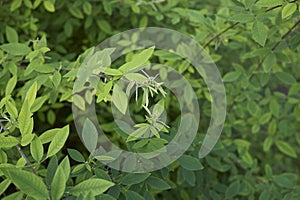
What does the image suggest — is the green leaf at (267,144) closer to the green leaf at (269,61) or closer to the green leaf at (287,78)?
the green leaf at (287,78)

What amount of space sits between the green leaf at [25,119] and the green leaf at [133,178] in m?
0.18

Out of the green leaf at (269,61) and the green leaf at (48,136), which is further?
the green leaf at (269,61)

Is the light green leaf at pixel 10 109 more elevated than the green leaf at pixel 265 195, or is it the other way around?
the light green leaf at pixel 10 109

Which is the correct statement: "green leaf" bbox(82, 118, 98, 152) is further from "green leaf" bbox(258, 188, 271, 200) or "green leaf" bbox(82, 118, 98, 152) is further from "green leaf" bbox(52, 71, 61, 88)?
"green leaf" bbox(258, 188, 271, 200)

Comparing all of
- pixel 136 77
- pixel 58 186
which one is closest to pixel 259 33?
pixel 136 77

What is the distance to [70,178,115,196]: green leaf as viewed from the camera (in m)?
0.65

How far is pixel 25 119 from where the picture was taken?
2.36ft

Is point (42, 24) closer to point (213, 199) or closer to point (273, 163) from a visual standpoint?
point (213, 199)

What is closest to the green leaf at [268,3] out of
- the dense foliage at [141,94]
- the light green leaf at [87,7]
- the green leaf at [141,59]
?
the dense foliage at [141,94]

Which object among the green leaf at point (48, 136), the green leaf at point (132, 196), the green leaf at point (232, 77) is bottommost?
the green leaf at point (132, 196)

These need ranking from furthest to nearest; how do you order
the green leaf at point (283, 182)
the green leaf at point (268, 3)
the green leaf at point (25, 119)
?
the green leaf at point (283, 182) → the green leaf at point (268, 3) → the green leaf at point (25, 119)

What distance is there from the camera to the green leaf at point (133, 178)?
31.3 inches

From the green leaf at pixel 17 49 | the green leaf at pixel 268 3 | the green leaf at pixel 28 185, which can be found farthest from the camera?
the green leaf at pixel 17 49

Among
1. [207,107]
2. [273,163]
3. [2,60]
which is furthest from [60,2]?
[273,163]
